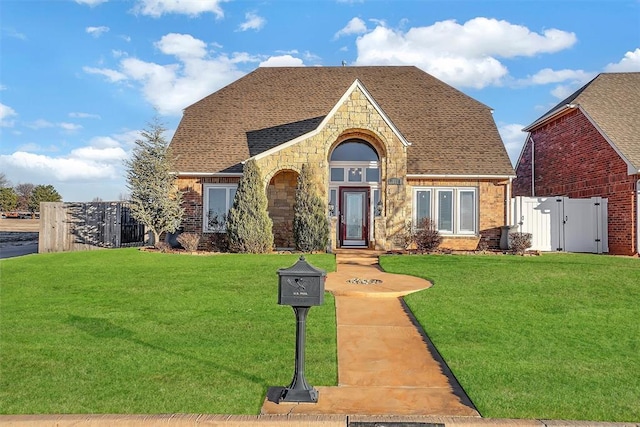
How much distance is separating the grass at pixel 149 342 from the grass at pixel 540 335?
6.21 feet

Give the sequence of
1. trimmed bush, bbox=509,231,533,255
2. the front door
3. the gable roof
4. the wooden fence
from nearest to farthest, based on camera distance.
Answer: trimmed bush, bbox=509,231,533,255 < the gable roof < the wooden fence < the front door

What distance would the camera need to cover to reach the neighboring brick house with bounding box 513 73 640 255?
54.9 ft

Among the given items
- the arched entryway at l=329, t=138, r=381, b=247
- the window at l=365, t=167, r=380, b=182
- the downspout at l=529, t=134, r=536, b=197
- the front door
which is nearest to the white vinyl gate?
the window at l=365, t=167, r=380, b=182

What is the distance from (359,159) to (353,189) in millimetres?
1286

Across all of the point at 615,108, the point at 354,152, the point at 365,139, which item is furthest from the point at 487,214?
the point at 615,108

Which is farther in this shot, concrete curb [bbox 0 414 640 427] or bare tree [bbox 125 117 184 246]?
bare tree [bbox 125 117 184 246]

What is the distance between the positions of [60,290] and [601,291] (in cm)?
1173

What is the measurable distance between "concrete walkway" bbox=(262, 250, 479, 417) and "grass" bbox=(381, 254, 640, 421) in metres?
0.24

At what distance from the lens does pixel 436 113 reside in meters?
20.8

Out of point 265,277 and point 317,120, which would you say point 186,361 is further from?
point 317,120

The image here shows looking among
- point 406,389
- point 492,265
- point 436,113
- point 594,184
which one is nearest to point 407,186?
point 436,113

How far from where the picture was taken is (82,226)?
59.1ft

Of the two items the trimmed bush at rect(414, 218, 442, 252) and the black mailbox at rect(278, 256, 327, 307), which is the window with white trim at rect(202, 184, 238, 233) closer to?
the trimmed bush at rect(414, 218, 442, 252)

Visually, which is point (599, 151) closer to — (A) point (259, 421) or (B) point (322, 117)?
(B) point (322, 117)
